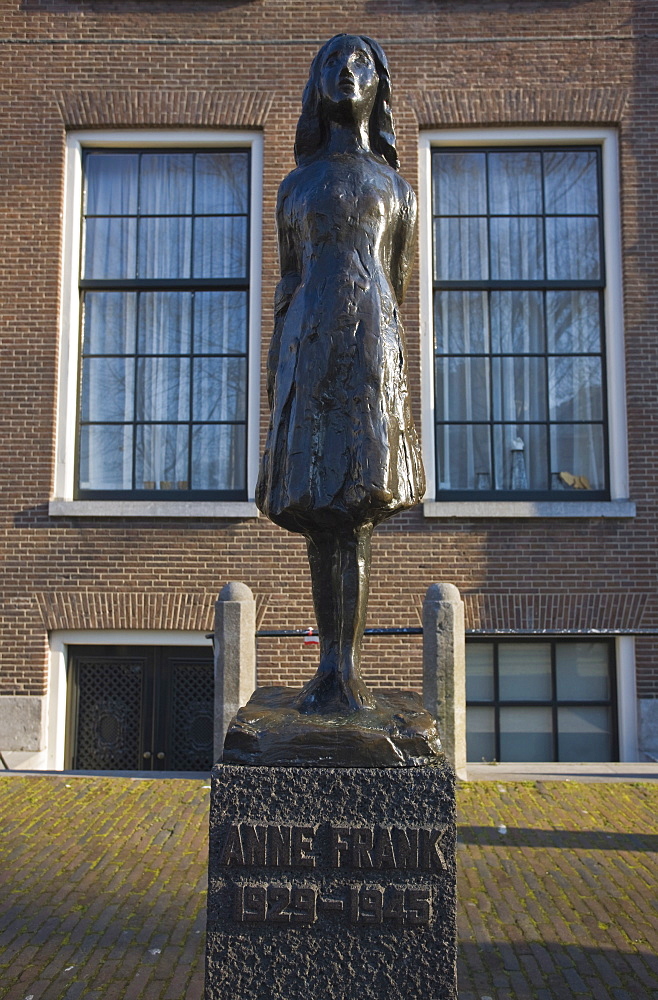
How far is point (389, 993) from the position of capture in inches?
109

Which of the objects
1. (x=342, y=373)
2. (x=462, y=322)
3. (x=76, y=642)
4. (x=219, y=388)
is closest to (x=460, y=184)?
(x=462, y=322)

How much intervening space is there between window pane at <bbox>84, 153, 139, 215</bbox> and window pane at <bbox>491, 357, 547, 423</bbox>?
4.74 metres

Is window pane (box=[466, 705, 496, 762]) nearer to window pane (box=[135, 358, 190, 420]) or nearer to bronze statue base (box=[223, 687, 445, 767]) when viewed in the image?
window pane (box=[135, 358, 190, 420])

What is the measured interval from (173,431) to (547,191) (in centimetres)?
520

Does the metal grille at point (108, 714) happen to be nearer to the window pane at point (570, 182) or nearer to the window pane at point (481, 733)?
the window pane at point (481, 733)

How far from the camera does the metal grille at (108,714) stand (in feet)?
31.4

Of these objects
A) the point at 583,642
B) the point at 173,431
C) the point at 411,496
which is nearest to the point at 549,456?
the point at 583,642

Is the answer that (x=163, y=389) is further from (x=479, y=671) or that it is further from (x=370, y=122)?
(x=370, y=122)

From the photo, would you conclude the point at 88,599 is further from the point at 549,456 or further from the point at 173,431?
the point at 549,456

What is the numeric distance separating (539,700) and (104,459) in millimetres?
5668

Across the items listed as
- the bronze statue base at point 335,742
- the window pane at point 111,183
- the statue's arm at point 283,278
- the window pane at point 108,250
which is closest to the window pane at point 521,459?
the window pane at point 108,250

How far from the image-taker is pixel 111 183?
1021cm

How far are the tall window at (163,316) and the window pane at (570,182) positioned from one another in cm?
355

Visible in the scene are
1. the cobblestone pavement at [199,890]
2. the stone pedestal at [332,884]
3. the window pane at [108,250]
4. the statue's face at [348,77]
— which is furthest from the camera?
the window pane at [108,250]
